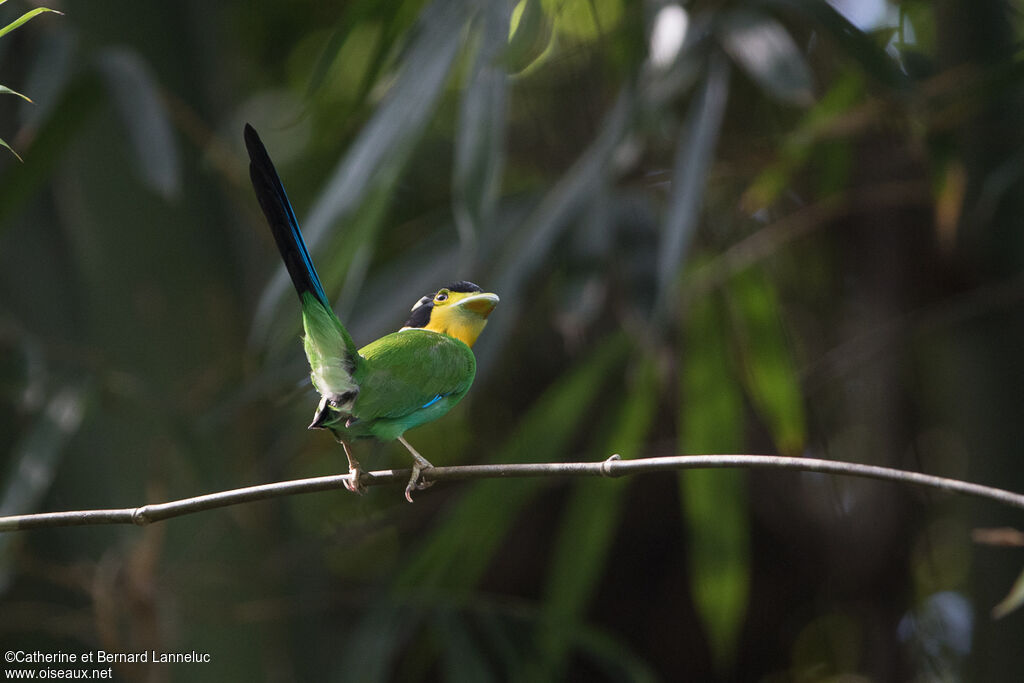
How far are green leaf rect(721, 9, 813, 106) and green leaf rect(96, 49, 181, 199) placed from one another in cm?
155

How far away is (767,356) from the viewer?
3.09 metres

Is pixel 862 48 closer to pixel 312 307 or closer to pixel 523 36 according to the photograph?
pixel 523 36

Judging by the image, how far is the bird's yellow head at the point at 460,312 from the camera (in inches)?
67.0

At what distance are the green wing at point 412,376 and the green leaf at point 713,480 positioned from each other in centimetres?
158

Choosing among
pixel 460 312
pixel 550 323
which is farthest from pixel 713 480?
pixel 460 312

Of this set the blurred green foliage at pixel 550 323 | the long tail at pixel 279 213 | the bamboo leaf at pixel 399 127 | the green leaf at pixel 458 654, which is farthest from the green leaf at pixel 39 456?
the long tail at pixel 279 213

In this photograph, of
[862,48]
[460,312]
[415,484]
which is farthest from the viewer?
[862,48]

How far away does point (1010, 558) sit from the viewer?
2889 mm

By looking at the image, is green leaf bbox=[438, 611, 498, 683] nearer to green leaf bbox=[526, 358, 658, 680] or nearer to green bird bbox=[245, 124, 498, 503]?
green leaf bbox=[526, 358, 658, 680]

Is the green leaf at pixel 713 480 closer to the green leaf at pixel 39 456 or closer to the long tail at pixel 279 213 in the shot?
the green leaf at pixel 39 456

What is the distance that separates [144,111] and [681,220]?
1.47 metres

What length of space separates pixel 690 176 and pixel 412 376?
131 cm

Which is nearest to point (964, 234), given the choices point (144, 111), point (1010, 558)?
point (1010, 558)

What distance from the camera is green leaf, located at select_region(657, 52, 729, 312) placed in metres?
2.42
